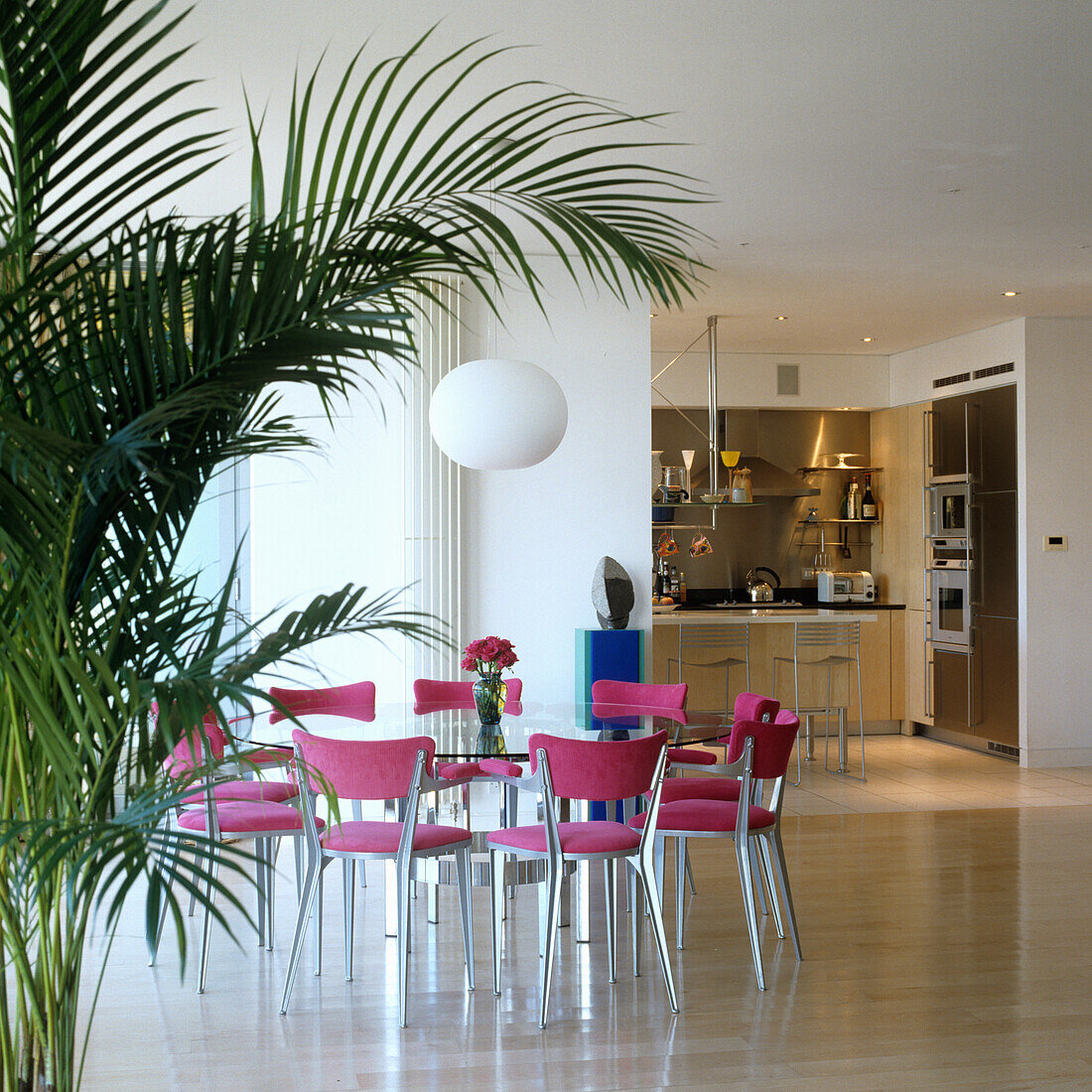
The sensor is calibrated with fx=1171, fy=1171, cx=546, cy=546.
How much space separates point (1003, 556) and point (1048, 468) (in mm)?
666

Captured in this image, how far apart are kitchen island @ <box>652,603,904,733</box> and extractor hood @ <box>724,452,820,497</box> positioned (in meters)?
0.93

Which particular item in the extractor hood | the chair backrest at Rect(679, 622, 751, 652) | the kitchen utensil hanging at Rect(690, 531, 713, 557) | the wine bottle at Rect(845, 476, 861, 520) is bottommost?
the chair backrest at Rect(679, 622, 751, 652)

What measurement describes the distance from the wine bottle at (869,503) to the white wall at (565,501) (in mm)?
3986

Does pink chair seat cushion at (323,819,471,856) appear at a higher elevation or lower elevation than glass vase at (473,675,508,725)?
lower

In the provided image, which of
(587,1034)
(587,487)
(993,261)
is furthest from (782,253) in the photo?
(587,1034)

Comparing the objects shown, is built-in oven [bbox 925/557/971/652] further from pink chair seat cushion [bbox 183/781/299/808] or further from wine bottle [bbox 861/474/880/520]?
pink chair seat cushion [bbox 183/781/299/808]

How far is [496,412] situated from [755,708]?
1551 millimetres

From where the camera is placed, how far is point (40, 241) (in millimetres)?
1743

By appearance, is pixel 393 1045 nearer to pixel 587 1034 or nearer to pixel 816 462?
pixel 587 1034

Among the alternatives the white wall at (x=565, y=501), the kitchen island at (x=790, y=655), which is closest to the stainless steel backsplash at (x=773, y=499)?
the kitchen island at (x=790, y=655)

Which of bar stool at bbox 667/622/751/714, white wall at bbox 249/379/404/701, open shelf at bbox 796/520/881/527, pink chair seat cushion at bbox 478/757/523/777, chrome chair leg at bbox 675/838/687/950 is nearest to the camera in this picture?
chrome chair leg at bbox 675/838/687/950

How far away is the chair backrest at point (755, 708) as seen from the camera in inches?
175

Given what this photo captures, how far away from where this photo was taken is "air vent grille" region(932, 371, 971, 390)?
28.1 ft

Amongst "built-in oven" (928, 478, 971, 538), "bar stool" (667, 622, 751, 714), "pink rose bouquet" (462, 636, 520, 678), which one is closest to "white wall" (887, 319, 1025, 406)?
"built-in oven" (928, 478, 971, 538)
